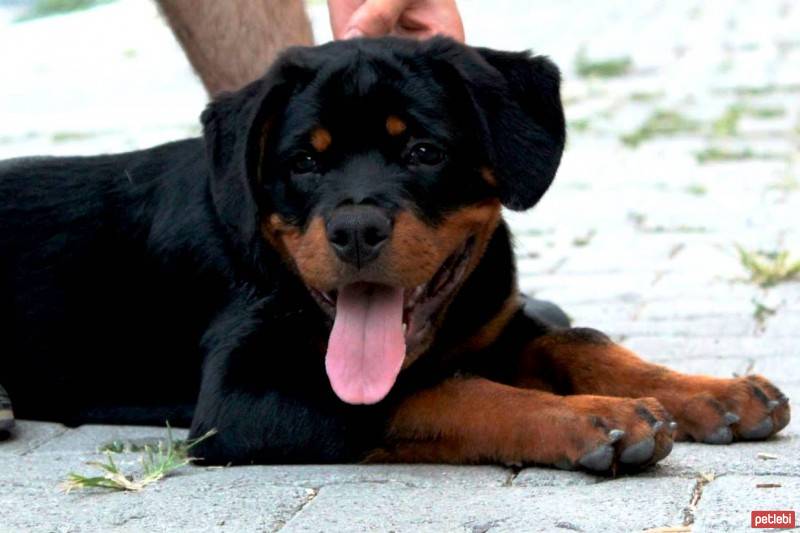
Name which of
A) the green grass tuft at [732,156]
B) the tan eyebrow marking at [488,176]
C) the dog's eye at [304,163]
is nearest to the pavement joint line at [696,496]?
the tan eyebrow marking at [488,176]

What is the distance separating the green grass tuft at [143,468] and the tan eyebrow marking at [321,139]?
2.31 ft

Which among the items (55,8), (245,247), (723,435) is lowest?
(723,435)

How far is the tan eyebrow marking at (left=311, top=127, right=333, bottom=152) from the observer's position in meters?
3.73

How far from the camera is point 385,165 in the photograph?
145 inches

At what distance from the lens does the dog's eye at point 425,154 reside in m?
3.71

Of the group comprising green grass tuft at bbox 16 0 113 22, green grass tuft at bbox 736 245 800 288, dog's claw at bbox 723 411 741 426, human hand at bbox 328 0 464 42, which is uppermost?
human hand at bbox 328 0 464 42

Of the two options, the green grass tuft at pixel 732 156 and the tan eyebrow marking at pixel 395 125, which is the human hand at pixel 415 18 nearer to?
the tan eyebrow marking at pixel 395 125

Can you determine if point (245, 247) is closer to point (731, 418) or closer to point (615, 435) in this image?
point (615, 435)

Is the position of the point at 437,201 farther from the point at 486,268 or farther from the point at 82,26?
the point at 82,26

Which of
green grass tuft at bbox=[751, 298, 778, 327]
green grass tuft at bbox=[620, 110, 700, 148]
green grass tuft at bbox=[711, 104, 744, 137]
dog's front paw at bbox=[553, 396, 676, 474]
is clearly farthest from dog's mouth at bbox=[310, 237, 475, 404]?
green grass tuft at bbox=[711, 104, 744, 137]

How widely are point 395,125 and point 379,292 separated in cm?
39

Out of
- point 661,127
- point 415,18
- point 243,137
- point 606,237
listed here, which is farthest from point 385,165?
point 661,127

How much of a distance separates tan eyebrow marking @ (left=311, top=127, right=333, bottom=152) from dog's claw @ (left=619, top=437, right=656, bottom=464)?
99cm

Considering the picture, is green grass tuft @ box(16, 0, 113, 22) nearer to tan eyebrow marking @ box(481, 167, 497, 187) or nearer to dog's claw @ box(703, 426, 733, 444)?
tan eyebrow marking @ box(481, 167, 497, 187)
